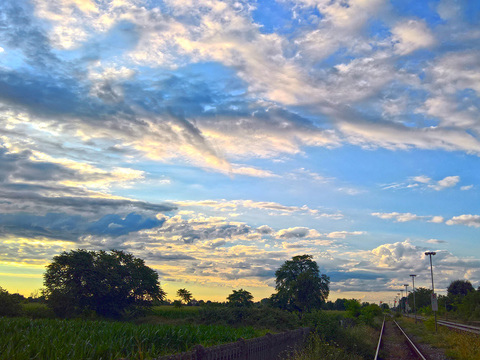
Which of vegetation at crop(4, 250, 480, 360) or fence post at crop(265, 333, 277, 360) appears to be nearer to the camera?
fence post at crop(265, 333, 277, 360)

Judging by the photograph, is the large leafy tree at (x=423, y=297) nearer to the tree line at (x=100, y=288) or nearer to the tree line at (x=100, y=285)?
the tree line at (x=100, y=288)

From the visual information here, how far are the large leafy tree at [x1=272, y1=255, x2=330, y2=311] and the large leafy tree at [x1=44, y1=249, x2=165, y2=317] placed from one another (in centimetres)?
2600

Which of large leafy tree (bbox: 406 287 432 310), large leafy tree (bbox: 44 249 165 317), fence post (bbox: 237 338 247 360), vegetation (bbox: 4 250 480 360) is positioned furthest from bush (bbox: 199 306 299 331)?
large leafy tree (bbox: 406 287 432 310)

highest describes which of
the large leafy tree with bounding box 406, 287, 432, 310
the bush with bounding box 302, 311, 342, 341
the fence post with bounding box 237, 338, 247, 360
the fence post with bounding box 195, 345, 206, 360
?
the fence post with bounding box 195, 345, 206, 360

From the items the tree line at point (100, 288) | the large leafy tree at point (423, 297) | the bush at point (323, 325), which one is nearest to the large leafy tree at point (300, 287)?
the tree line at point (100, 288)

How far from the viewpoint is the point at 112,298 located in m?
49.7

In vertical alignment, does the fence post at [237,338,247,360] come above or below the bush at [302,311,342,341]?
above

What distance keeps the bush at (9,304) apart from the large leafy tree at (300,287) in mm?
42617

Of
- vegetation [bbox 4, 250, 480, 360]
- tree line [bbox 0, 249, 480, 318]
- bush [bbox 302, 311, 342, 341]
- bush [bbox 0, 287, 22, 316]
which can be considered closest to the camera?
vegetation [bbox 4, 250, 480, 360]

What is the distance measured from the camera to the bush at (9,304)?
37.1 metres

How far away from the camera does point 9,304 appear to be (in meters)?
38.0

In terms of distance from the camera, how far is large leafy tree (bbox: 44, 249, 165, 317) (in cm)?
4662

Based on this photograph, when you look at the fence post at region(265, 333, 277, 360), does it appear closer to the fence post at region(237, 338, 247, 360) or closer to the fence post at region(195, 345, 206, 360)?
the fence post at region(237, 338, 247, 360)

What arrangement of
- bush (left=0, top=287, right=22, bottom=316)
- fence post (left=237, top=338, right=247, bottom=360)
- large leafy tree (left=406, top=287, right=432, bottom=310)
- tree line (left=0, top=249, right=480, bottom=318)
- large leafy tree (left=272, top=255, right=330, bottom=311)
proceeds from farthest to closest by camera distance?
1. large leafy tree (left=406, top=287, right=432, bottom=310)
2. large leafy tree (left=272, top=255, right=330, bottom=311)
3. tree line (left=0, top=249, right=480, bottom=318)
4. bush (left=0, top=287, right=22, bottom=316)
5. fence post (left=237, top=338, right=247, bottom=360)
